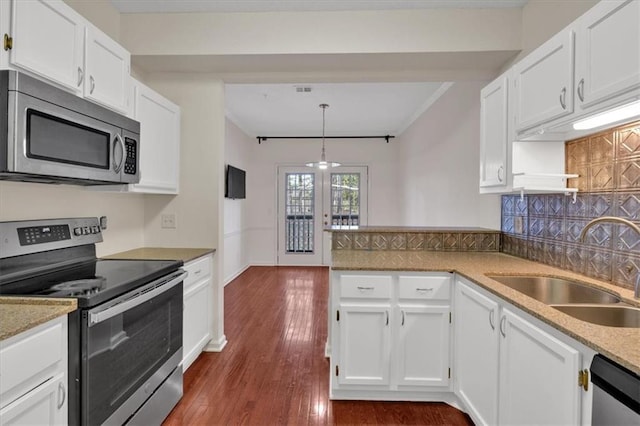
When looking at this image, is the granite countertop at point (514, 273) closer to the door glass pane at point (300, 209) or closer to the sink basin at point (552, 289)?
the sink basin at point (552, 289)

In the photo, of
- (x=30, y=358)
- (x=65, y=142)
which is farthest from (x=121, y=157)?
(x=30, y=358)

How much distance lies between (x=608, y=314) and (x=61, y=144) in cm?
242

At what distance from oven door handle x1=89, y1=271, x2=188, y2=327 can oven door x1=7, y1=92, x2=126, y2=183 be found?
609 mm

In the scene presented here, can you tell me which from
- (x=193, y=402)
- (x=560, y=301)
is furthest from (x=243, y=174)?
(x=560, y=301)

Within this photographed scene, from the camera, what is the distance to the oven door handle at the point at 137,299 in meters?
1.32

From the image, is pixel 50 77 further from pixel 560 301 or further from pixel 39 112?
pixel 560 301

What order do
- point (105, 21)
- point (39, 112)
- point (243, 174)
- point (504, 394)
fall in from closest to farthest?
1. point (39, 112)
2. point (504, 394)
3. point (105, 21)
4. point (243, 174)

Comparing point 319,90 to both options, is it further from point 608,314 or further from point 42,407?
point 42,407

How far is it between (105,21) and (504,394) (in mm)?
3278

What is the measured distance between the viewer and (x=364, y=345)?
204 centimetres

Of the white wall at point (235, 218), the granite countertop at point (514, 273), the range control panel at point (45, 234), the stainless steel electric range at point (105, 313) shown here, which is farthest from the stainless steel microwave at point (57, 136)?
the white wall at point (235, 218)

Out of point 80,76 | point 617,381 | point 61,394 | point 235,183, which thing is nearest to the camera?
point 617,381

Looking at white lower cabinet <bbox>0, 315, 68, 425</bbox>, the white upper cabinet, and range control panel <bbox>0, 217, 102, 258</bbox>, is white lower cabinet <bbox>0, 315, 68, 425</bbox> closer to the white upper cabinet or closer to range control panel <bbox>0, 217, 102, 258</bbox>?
range control panel <bbox>0, 217, 102, 258</bbox>

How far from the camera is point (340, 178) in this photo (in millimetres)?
6668
